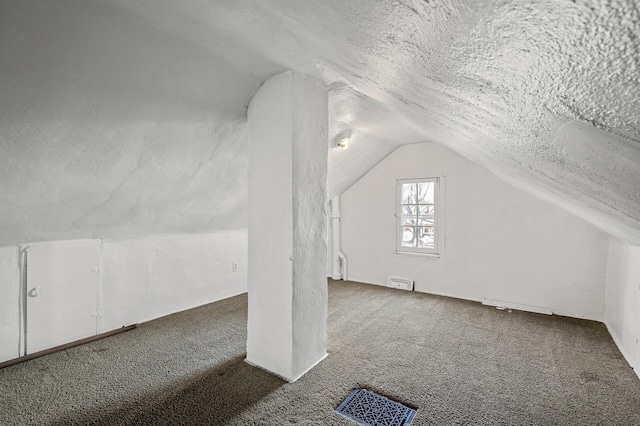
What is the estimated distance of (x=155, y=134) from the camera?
1.88m

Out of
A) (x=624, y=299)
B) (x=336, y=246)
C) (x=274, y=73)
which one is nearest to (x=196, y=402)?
(x=274, y=73)

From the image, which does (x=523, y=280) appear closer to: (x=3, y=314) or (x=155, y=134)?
(x=155, y=134)

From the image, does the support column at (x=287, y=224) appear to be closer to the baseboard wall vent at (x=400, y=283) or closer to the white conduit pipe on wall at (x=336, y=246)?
the baseboard wall vent at (x=400, y=283)

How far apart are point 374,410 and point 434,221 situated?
265 cm

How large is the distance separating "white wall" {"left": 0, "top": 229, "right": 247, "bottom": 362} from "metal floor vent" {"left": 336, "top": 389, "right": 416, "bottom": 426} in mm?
2233

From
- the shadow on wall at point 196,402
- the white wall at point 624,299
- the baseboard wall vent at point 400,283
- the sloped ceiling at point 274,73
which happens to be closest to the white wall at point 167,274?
the sloped ceiling at point 274,73

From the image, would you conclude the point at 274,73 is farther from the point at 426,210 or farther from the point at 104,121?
the point at 426,210

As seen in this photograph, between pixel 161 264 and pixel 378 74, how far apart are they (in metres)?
2.88

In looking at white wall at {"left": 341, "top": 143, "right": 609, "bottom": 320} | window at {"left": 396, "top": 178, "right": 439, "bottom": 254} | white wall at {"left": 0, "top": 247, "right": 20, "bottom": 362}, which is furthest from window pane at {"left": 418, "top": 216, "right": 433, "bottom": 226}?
white wall at {"left": 0, "top": 247, "right": 20, "bottom": 362}

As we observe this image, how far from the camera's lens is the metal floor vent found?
1.55 meters

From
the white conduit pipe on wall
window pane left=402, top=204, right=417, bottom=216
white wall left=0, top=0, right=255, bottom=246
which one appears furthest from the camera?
the white conduit pipe on wall

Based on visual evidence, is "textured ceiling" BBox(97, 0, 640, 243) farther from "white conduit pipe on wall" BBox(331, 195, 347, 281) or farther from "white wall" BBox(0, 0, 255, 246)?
"white conduit pipe on wall" BBox(331, 195, 347, 281)

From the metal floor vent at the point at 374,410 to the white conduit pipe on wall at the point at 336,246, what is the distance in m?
2.76

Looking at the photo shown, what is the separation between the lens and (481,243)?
3.47m
